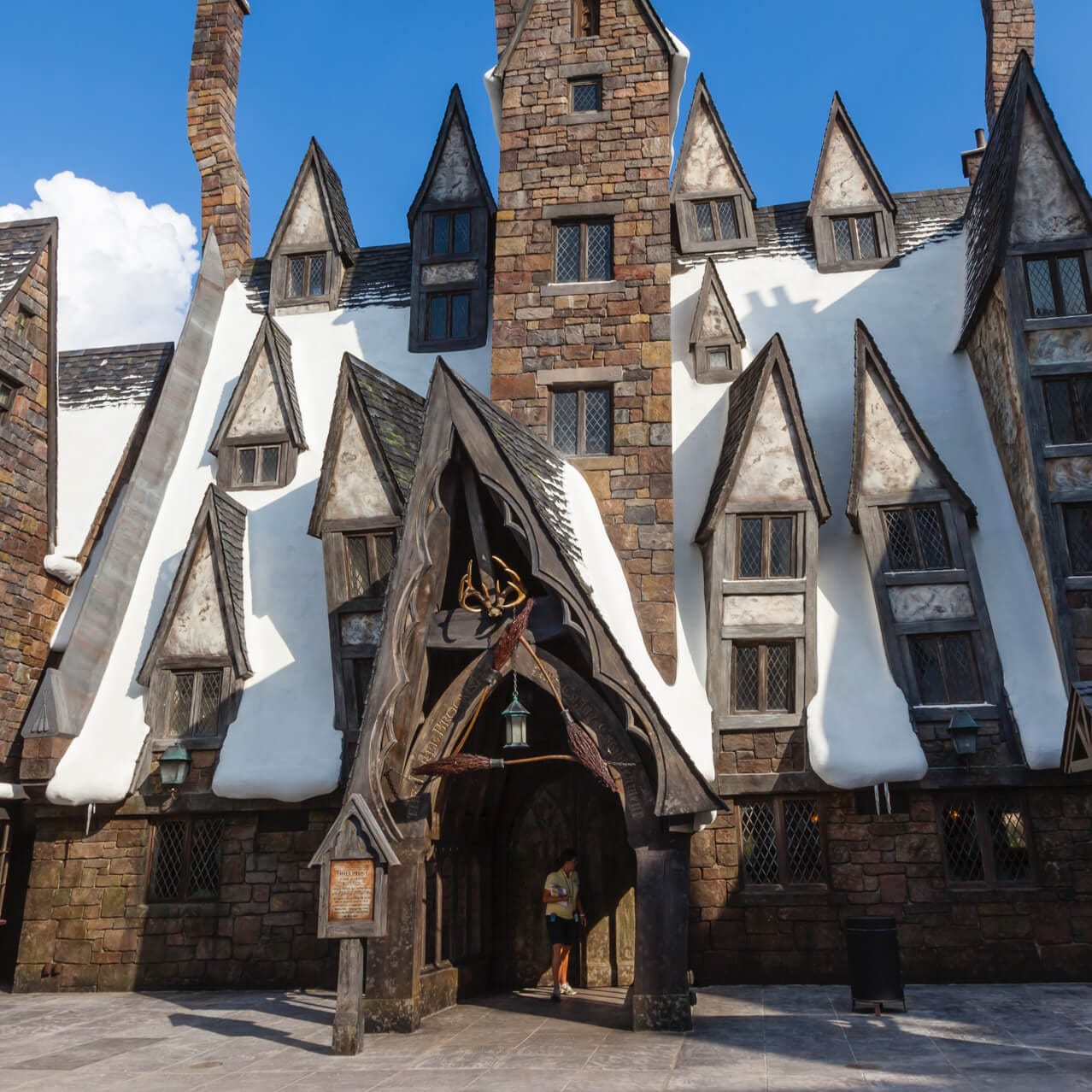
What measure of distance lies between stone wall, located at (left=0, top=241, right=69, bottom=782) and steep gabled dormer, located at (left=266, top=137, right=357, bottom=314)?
3622mm

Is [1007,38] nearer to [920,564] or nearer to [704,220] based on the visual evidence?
[704,220]

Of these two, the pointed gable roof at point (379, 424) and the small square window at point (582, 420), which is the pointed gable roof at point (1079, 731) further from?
the pointed gable roof at point (379, 424)

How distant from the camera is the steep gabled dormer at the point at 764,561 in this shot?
12.8 metres

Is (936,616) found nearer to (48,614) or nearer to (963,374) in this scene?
(963,374)

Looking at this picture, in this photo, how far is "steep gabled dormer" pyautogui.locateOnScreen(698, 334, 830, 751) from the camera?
12.8 m

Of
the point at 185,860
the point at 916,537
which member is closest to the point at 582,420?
the point at 916,537

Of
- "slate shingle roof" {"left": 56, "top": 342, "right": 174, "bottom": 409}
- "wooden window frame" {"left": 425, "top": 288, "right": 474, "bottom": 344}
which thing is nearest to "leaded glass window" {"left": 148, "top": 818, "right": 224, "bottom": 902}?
"slate shingle roof" {"left": 56, "top": 342, "right": 174, "bottom": 409}

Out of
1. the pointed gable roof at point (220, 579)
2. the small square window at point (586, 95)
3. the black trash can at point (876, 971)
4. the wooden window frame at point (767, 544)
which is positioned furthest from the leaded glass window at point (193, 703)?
the small square window at point (586, 95)

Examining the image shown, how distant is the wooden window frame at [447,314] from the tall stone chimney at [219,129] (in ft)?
13.6

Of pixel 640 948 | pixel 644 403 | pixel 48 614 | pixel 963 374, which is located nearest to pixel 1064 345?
pixel 963 374

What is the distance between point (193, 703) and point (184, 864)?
2004 millimetres

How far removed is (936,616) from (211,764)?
9.17 metres

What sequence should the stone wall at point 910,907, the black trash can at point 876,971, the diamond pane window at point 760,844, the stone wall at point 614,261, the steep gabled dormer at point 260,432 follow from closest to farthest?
the black trash can at point 876,971
the stone wall at point 910,907
the diamond pane window at point 760,844
the stone wall at point 614,261
the steep gabled dormer at point 260,432

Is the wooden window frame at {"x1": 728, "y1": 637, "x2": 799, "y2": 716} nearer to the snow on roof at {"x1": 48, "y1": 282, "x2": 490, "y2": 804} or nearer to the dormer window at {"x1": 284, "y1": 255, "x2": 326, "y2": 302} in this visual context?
the snow on roof at {"x1": 48, "y1": 282, "x2": 490, "y2": 804}
